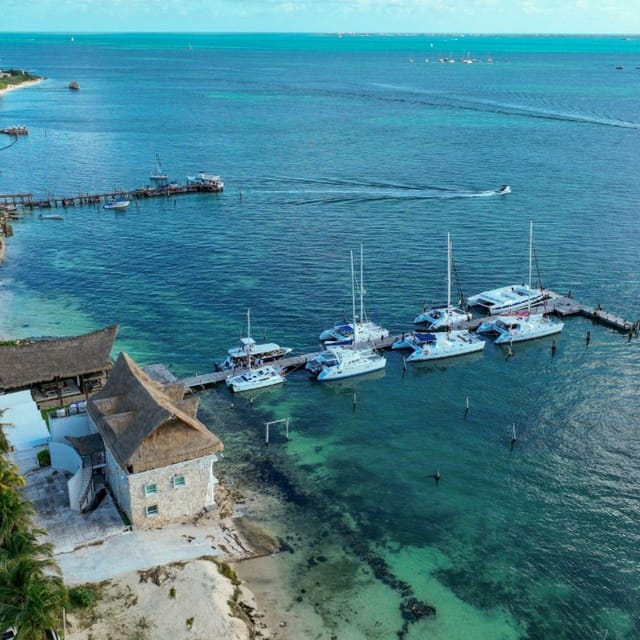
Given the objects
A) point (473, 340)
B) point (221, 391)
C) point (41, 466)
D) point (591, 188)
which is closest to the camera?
point (41, 466)

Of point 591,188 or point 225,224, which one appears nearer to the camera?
point 225,224

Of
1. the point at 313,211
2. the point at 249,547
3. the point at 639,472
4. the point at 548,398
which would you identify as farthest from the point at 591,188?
the point at 249,547

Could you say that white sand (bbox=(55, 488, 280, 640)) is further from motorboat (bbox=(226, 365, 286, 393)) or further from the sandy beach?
motorboat (bbox=(226, 365, 286, 393))

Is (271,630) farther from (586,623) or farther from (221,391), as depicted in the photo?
(221,391)

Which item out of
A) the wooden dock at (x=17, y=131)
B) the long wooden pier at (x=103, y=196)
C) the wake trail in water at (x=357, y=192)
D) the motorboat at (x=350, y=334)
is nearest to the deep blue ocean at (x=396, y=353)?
the wake trail in water at (x=357, y=192)

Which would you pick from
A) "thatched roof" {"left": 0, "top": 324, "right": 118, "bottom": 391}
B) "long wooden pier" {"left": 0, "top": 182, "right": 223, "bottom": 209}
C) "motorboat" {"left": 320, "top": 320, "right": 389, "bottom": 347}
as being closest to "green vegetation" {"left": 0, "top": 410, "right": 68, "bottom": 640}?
"thatched roof" {"left": 0, "top": 324, "right": 118, "bottom": 391}

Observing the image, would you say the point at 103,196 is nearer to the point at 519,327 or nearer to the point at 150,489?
the point at 519,327
